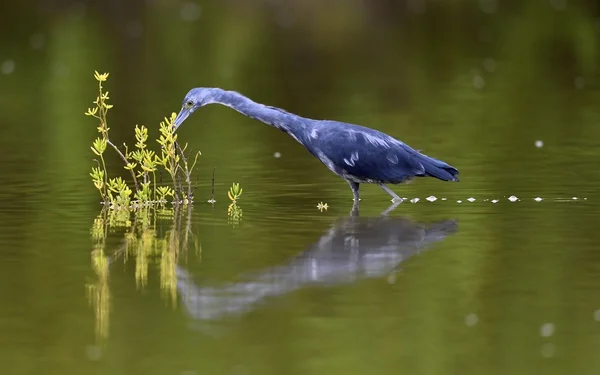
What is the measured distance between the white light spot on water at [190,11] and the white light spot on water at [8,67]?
9800mm

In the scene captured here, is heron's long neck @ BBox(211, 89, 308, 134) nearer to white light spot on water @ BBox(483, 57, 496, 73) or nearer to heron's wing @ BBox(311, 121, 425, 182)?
heron's wing @ BBox(311, 121, 425, 182)

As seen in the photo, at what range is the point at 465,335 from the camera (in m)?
7.51

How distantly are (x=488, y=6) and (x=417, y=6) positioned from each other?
1.94 m

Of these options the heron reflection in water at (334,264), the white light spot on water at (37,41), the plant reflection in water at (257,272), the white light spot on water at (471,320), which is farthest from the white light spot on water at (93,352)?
the white light spot on water at (37,41)

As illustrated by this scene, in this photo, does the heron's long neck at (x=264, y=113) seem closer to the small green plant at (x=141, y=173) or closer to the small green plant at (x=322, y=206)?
the small green plant at (x=141, y=173)

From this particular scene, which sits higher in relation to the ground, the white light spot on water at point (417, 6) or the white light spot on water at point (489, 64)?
the white light spot on water at point (417, 6)

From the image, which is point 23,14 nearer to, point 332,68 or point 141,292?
point 332,68

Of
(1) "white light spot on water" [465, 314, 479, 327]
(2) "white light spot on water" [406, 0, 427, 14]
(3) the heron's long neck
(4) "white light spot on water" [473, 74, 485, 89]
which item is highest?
(2) "white light spot on water" [406, 0, 427, 14]

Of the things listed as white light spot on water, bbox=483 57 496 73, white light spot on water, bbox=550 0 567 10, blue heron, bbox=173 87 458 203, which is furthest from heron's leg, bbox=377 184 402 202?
white light spot on water, bbox=550 0 567 10

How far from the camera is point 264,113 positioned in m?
12.5

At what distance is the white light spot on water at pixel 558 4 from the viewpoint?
35.7 metres

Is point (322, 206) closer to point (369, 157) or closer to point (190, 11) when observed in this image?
point (369, 157)

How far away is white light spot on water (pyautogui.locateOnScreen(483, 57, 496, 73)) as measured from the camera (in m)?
25.7

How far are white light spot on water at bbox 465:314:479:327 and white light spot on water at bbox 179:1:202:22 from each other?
29942 mm
